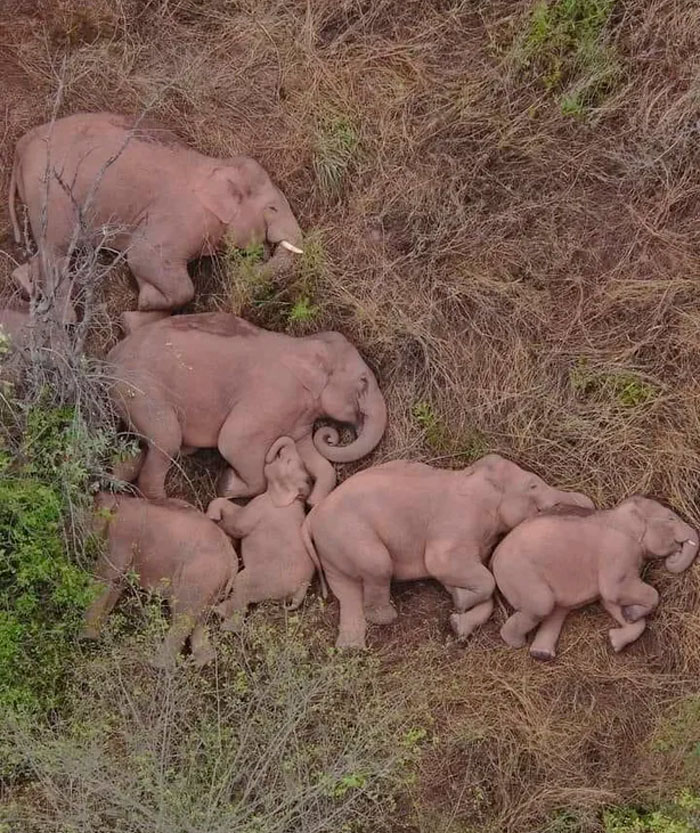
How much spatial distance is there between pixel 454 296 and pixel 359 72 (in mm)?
1183

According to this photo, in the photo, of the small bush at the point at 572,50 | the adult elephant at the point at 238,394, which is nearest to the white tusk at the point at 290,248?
the adult elephant at the point at 238,394

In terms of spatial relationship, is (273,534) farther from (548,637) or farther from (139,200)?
(139,200)

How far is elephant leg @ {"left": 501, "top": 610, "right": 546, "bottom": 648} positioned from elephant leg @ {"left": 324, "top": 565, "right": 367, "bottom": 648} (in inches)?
24.9

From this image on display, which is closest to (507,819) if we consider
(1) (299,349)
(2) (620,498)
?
(2) (620,498)

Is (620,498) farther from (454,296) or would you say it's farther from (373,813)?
(373,813)

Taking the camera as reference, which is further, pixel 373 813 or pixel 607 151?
pixel 607 151

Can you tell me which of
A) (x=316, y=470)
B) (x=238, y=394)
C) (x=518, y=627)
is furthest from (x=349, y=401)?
(x=518, y=627)

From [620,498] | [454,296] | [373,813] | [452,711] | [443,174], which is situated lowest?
[373,813]

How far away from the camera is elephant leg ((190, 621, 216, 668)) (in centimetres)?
443

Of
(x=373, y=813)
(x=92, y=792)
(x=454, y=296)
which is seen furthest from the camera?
(x=454, y=296)

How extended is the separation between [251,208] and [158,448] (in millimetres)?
1187

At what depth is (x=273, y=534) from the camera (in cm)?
450

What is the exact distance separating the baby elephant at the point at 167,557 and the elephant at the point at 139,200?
92cm

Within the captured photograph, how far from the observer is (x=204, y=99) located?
4902mm
